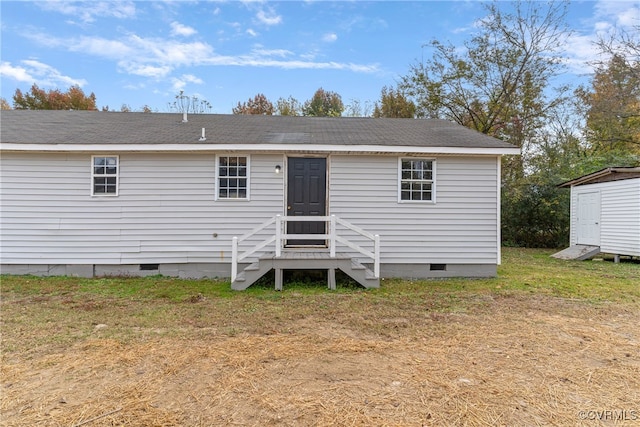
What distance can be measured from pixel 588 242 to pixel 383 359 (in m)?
12.0

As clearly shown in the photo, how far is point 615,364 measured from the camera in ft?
11.0

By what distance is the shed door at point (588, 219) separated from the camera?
37.5 ft

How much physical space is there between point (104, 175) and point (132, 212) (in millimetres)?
1038

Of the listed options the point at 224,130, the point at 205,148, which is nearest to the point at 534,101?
the point at 224,130

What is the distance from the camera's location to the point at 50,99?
2239 cm

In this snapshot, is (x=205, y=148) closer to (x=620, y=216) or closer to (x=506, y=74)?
(x=620, y=216)

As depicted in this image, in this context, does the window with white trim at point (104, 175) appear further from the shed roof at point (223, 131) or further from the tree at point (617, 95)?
the tree at point (617, 95)

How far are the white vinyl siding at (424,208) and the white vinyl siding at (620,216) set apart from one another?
5711mm

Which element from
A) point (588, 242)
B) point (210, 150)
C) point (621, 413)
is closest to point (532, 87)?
point (588, 242)

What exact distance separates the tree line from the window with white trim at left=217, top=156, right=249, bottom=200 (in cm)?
840

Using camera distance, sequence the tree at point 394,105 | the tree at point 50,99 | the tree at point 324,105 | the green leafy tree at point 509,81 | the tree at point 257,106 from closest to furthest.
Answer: the green leafy tree at point 509,81 → the tree at point 394,105 → the tree at point 50,99 → the tree at point 324,105 → the tree at point 257,106

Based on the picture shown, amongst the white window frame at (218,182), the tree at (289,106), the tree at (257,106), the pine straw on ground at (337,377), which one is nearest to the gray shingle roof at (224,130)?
the white window frame at (218,182)

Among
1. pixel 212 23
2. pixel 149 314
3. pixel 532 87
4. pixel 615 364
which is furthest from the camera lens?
pixel 532 87

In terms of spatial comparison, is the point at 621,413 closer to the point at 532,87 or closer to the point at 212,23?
the point at 212,23
